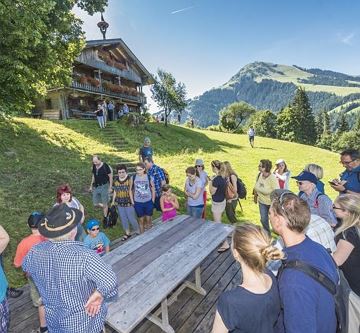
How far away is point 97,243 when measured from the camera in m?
4.87

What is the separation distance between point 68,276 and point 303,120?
65168 mm

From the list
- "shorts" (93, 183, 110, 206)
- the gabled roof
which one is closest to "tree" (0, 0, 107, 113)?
"shorts" (93, 183, 110, 206)

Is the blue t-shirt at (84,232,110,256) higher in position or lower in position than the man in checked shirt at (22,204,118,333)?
lower

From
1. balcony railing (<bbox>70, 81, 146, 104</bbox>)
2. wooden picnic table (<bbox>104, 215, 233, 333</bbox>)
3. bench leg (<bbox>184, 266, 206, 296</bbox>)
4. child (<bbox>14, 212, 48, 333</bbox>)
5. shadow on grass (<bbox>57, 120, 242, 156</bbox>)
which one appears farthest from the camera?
balcony railing (<bbox>70, 81, 146, 104</bbox>)

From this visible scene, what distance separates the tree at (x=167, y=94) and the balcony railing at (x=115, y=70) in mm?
3539

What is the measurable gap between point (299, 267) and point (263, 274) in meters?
0.28

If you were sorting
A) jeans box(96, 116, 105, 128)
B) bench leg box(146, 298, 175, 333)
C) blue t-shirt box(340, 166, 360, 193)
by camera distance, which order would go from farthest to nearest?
jeans box(96, 116, 105, 128)
blue t-shirt box(340, 166, 360, 193)
bench leg box(146, 298, 175, 333)

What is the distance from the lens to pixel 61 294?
2.58 meters

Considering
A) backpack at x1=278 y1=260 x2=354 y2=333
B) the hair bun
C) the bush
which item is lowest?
the bush

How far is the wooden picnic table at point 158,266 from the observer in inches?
135

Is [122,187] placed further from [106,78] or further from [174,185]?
[106,78]

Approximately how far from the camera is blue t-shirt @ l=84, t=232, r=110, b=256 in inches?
190

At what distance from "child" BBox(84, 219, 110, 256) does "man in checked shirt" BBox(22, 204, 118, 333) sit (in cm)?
197

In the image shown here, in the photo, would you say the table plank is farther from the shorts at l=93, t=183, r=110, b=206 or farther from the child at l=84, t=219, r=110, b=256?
the shorts at l=93, t=183, r=110, b=206
